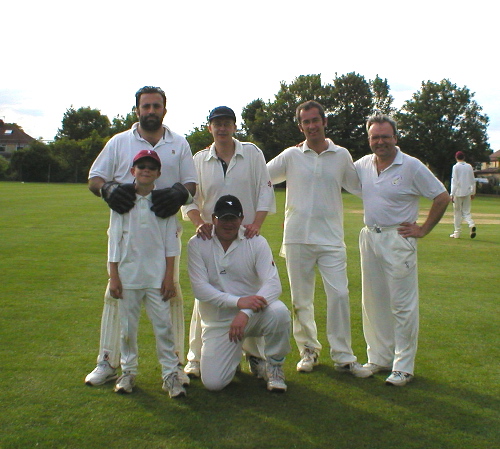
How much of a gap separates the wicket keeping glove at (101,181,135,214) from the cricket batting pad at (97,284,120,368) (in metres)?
0.76

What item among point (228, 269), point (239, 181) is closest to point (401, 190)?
point (239, 181)

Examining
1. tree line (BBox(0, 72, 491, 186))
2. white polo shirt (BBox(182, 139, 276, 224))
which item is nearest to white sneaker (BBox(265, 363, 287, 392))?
white polo shirt (BBox(182, 139, 276, 224))

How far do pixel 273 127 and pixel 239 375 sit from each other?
5296 centimetres

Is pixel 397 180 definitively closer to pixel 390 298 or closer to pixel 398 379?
pixel 390 298

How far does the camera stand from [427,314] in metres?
7.15

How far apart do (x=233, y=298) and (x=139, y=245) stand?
0.87m

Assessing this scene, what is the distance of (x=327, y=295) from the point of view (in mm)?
5422

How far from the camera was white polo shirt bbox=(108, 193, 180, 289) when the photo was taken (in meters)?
4.64

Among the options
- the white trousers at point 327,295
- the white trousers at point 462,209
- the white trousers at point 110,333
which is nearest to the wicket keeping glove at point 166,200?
the white trousers at point 110,333

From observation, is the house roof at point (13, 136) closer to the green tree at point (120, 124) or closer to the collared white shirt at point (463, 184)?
the green tree at point (120, 124)

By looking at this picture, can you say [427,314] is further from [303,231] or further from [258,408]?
[258,408]

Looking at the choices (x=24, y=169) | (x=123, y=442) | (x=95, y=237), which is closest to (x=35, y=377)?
(x=123, y=442)

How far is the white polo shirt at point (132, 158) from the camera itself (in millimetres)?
4840

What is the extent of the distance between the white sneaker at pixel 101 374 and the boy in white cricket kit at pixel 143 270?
19cm
